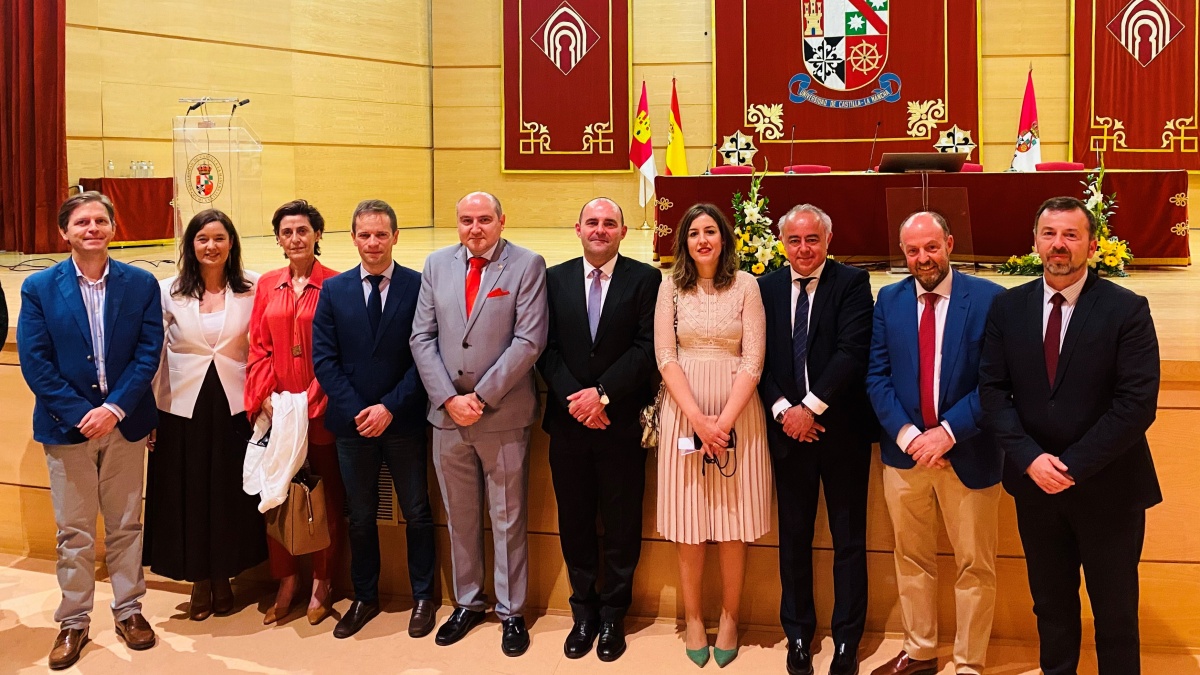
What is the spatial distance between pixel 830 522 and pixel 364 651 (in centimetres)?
174

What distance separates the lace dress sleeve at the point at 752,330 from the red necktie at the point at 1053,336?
2.95 feet

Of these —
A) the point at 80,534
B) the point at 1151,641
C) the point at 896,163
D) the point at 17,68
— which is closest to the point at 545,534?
the point at 80,534

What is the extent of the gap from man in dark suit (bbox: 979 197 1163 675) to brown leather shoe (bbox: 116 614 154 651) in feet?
9.94

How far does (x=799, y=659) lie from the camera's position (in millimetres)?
3551

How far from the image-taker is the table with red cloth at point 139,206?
26.0 ft

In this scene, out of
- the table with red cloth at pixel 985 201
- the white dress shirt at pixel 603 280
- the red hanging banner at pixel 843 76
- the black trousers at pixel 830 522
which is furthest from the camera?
the red hanging banner at pixel 843 76

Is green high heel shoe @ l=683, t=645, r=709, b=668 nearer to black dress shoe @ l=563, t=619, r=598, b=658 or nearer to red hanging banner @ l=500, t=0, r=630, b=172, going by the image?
black dress shoe @ l=563, t=619, r=598, b=658

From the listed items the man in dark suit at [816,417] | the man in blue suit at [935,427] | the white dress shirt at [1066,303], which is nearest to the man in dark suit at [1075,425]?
the white dress shirt at [1066,303]

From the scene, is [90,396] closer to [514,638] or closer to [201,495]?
[201,495]

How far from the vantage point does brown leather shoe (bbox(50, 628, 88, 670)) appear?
3.65 m

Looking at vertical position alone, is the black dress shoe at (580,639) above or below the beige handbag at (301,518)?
below

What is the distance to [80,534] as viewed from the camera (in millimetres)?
3727

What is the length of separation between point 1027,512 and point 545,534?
75.4 inches

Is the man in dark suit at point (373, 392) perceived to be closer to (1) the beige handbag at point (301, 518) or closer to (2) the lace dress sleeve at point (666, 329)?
(1) the beige handbag at point (301, 518)
